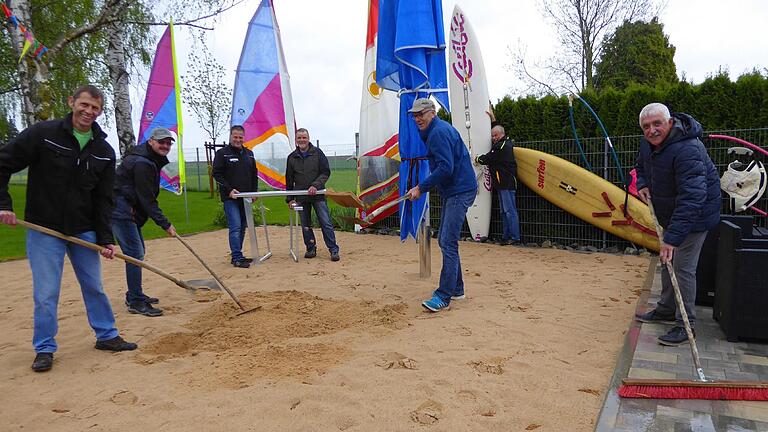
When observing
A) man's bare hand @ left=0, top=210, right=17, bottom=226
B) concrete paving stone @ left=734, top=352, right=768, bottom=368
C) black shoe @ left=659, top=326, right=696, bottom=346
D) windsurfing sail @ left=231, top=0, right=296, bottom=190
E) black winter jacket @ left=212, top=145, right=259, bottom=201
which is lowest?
concrete paving stone @ left=734, top=352, right=768, bottom=368

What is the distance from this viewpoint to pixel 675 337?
11.0 ft

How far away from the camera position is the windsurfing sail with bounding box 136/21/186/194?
834 cm

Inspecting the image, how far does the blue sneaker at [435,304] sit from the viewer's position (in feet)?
13.9

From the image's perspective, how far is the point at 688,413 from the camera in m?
2.44

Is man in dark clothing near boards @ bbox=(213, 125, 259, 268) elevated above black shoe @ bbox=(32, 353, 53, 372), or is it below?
above

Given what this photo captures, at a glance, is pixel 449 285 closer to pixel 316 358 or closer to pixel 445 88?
pixel 316 358

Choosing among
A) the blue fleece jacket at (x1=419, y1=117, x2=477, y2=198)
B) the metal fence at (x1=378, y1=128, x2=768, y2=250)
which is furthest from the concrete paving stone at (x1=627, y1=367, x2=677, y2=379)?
the metal fence at (x1=378, y1=128, x2=768, y2=250)

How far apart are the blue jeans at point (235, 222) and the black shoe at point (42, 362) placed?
10.6 ft

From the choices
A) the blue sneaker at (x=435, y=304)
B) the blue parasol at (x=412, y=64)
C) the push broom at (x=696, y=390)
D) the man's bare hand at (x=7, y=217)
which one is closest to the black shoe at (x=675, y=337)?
the push broom at (x=696, y=390)

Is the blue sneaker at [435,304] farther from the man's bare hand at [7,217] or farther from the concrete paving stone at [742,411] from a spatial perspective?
the man's bare hand at [7,217]

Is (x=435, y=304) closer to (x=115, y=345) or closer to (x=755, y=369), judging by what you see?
(x=755, y=369)

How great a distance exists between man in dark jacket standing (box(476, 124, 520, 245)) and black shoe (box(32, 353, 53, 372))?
551 cm


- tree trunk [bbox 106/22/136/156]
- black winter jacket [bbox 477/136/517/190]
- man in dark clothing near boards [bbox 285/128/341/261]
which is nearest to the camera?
man in dark clothing near boards [bbox 285/128/341/261]

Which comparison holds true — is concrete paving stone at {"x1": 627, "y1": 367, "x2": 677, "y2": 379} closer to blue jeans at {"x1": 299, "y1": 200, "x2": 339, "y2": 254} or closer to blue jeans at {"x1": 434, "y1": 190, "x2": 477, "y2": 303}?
blue jeans at {"x1": 434, "y1": 190, "x2": 477, "y2": 303}
